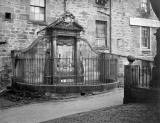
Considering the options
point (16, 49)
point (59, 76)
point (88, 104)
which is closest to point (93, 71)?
point (59, 76)

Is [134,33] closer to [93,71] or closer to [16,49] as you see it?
[93,71]

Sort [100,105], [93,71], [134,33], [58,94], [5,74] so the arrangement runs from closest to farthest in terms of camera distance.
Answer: [100,105] → [58,94] → [5,74] → [93,71] → [134,33]

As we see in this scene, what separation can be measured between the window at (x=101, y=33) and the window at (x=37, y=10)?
391 centimetres

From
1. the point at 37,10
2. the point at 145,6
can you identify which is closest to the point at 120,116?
the point at 37,10

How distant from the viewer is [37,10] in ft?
46.3

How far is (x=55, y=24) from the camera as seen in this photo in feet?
44.4

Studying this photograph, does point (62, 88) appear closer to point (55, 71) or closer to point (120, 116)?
point (55, 71)

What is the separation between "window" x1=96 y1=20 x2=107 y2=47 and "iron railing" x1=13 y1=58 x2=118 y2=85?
190 cm

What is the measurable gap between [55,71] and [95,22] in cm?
471

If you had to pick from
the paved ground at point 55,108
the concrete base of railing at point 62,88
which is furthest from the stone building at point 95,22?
the paved ground at point 55,108

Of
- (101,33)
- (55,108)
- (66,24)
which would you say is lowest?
(55,108)

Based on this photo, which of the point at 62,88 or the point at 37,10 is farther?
the point at 37,10

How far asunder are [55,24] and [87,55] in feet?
9.53

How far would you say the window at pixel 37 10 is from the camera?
550 inches
